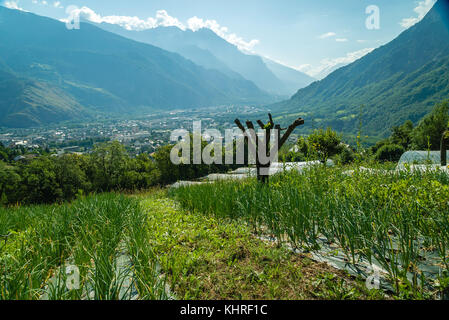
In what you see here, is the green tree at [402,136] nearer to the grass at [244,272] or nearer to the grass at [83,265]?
the grass at [244,272]

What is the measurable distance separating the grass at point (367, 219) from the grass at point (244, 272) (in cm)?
33

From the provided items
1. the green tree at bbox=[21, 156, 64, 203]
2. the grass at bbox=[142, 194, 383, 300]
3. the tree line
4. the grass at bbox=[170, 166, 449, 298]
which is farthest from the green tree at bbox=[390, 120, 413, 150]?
the green tree at bbox=[21, 156, 64, 203]

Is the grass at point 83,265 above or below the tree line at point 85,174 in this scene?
above

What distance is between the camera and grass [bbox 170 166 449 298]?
1936mm

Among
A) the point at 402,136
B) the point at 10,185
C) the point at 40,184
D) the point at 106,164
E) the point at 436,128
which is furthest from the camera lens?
the point at 402,136

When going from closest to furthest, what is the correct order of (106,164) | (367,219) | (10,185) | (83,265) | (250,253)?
(83,265) < (367,219) < (250,253) < (10,185) < (106,164)

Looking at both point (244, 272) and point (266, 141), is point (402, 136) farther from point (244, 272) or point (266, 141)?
point (244, 272)

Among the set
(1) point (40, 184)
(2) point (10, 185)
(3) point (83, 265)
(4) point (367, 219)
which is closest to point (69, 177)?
(1) point (40, 184)

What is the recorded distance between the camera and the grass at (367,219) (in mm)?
1936

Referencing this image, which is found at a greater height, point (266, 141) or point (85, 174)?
point (266, 141)

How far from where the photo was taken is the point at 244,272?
82.2 inches

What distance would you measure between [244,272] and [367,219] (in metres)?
1.43

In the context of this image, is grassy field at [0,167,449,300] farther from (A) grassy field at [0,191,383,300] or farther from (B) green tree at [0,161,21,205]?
(B) green tree at [0,161,21,205]

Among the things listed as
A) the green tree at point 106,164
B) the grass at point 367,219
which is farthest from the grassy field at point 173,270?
the green tree at point 106,164
